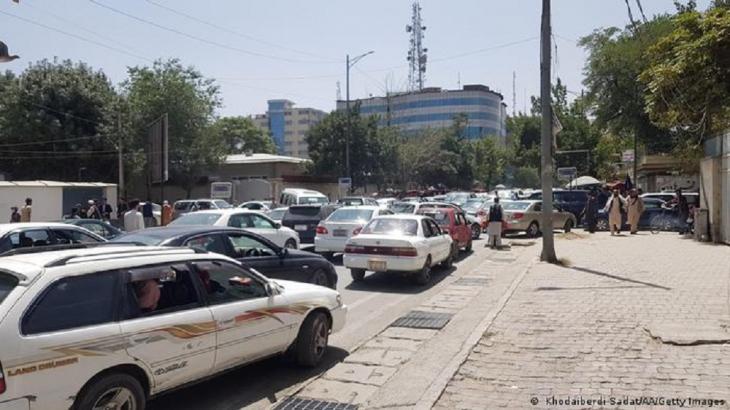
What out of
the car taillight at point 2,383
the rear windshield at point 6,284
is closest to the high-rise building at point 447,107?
A: the rear windshield at point 6,284

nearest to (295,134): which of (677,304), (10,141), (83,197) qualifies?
(10,141)

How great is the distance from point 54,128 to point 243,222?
30.9 m

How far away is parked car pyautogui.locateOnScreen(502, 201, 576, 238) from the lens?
2573 cm

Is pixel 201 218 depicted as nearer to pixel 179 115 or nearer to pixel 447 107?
pixel 179 115

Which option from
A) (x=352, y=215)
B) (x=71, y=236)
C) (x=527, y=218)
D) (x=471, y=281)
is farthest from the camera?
(x=527, y=218)

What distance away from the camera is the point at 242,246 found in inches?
368

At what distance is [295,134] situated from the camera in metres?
155

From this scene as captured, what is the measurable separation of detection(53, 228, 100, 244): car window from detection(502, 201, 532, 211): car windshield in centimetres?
1771

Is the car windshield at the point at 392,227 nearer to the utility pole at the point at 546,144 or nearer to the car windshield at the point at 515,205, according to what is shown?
the utility pole at the point at 546,144

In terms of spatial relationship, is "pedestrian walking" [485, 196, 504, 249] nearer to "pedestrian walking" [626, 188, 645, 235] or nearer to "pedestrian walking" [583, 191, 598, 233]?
"pedestrian walking" [583, 191, 598, 233]

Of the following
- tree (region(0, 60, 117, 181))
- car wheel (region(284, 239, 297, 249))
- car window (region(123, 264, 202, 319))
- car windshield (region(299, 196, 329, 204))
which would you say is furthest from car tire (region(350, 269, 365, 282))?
tree (region(0, 60, 117, 181))

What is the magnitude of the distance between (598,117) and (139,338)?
38.7m

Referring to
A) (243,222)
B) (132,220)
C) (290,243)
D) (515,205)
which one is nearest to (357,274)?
(243,222)

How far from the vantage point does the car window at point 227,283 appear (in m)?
5.93
